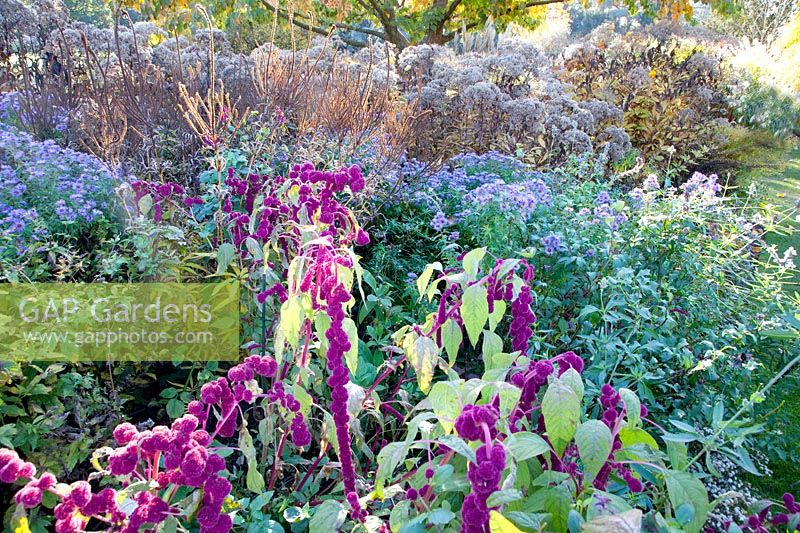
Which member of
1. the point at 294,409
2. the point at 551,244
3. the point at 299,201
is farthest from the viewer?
the point at 551,244

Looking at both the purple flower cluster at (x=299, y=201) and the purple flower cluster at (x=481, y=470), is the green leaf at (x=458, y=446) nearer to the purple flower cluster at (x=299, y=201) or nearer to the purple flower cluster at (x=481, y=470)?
the purple flower cluster at (x=481, y=470)

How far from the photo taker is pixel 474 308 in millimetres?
1271

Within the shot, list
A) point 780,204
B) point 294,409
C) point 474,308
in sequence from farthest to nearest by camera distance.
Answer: point 780,204 < point 294,409 < point 474,308

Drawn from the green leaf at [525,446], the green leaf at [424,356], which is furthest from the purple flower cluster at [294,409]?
the green leaf at [525,446]

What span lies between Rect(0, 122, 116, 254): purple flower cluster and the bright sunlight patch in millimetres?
405

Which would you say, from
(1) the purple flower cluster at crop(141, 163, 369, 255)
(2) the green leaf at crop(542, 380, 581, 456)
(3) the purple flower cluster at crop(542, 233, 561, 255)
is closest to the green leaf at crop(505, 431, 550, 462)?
(2) the green leaf at crop(542, 380, 581, 456)

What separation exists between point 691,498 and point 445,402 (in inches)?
17.1

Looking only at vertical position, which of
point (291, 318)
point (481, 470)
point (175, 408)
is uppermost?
point (481, 470)

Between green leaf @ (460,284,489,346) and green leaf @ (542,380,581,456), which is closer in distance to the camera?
green leaf @ (542,380,581,456)

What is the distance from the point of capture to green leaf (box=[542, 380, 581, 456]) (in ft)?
3.28

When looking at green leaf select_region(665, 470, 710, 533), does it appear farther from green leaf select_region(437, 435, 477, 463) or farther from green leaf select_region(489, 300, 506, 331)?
green leaf select_region(489, 300, 506, 331)

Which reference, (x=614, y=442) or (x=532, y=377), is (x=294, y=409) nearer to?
(x=532, y=377)

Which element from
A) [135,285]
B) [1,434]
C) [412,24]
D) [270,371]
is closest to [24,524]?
[270,371]

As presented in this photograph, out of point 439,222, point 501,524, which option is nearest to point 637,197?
point 439,222
